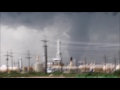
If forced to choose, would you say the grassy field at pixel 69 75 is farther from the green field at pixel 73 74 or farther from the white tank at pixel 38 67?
the white tank at pixel 38 67

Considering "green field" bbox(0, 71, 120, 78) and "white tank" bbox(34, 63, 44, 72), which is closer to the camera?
"green field" bbox(0, 71, 120, 78)

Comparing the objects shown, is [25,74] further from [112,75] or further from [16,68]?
[112,75]

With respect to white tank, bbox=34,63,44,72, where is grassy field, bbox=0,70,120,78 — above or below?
below

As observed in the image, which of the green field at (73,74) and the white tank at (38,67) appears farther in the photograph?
the white tank at (38,67)

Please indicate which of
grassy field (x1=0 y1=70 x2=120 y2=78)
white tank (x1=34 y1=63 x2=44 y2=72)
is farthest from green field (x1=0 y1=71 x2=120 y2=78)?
white tank (x1=34 y1=63 x2=44 y2=72)

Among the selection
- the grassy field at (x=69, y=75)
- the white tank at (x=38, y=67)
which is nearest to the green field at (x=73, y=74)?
the grassy field at (x=69, y=75)

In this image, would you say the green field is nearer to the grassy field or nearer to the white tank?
the grassy field

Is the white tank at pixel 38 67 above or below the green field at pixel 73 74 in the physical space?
above

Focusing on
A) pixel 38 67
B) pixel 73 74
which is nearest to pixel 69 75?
pixel 73 74
